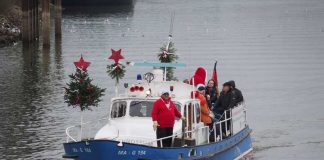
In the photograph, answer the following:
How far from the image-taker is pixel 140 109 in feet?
101

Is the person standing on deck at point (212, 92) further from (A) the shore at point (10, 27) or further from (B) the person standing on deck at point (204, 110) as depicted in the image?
(A) the shore at point (10, 27)

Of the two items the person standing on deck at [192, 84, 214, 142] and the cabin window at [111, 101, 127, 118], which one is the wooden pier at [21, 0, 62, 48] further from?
the cabin window at [111, 101, 127, 118]

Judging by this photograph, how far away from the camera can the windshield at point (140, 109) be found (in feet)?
100

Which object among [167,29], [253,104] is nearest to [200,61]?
[253,104]

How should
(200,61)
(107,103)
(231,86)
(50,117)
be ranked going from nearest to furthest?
(231,86) → (50,117) → (107,103) → (200,61)

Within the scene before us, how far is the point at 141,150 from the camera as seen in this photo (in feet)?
90.6

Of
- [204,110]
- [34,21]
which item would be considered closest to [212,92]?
[204,110]

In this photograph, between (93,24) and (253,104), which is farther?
(93,24)

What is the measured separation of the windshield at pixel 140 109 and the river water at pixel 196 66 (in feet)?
28.8

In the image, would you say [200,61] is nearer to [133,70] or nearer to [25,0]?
[133,70]

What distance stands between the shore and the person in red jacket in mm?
61593

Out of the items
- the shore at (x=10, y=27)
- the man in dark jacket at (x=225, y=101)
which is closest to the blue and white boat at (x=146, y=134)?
the man in dark jacket at (x=225, y=101)

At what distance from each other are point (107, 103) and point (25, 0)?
37.6 m

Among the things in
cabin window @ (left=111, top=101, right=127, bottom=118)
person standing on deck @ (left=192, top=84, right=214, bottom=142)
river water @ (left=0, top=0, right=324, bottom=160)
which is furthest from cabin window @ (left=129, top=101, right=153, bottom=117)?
river water @ (left=0, top=0, right=324, bottom=160)
